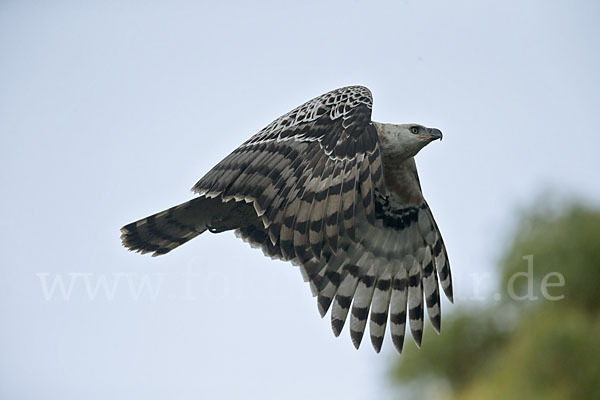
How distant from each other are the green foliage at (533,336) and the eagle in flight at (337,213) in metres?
14.2

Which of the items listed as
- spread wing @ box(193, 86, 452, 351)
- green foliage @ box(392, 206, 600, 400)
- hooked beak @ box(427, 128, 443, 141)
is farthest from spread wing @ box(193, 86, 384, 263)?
green foliage @ box(392, 206, 600, 400)

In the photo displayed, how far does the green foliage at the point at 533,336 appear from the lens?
71.1ft

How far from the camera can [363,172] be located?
6406 mm

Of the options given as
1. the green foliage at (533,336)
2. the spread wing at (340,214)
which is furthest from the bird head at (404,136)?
the green foliage at (533,336)

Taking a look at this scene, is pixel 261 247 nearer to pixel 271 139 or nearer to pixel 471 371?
pixel 271 139

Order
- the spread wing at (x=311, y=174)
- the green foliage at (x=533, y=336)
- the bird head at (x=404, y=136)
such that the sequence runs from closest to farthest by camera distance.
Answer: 1. the spread wing at (x=311, y=174)
2. the bird head at (x=404, y=136)
3. the green foliage at (x=533, y=336)

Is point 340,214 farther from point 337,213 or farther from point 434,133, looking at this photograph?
point 434,133

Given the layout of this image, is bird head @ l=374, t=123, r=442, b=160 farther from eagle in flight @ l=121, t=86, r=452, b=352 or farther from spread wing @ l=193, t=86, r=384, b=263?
spread wing @ l=193, t=86, r=384, b=263

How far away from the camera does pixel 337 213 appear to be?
6.34m

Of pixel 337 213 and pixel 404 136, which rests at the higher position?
pixel 404 136

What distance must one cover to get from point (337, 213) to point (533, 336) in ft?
58.6

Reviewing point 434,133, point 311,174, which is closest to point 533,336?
point 434,133

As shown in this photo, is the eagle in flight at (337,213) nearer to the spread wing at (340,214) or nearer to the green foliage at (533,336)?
the spread wing at (340,214)

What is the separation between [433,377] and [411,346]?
4.43ft
